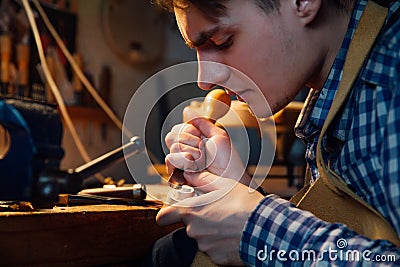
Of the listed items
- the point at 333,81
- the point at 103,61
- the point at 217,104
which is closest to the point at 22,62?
the point at 103,61

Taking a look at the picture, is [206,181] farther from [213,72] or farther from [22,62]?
[22,62]

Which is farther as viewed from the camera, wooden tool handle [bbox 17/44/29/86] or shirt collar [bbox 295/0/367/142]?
wooden tool handle [bbox 17/44/29/86]

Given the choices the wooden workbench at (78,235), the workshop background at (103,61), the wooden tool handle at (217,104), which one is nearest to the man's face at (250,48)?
the wooden tool handle at (217,104)

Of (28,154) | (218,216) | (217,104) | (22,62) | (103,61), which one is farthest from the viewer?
(103,61)

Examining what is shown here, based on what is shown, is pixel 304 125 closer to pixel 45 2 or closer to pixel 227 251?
pixel 227 251

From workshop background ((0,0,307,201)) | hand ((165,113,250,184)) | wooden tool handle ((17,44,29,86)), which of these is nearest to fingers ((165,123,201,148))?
hand ((165,113,250,184))

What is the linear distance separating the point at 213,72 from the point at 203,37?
0.06 m

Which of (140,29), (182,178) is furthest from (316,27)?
(140,29)

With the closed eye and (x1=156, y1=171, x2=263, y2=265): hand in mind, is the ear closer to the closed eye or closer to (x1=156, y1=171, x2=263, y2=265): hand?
the closed eye

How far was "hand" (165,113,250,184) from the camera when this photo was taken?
0.80m

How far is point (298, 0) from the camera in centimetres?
79

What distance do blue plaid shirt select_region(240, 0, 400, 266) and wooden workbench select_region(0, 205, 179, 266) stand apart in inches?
8.0

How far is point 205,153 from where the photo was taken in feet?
2.69

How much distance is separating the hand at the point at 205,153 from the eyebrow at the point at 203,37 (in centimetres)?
13
